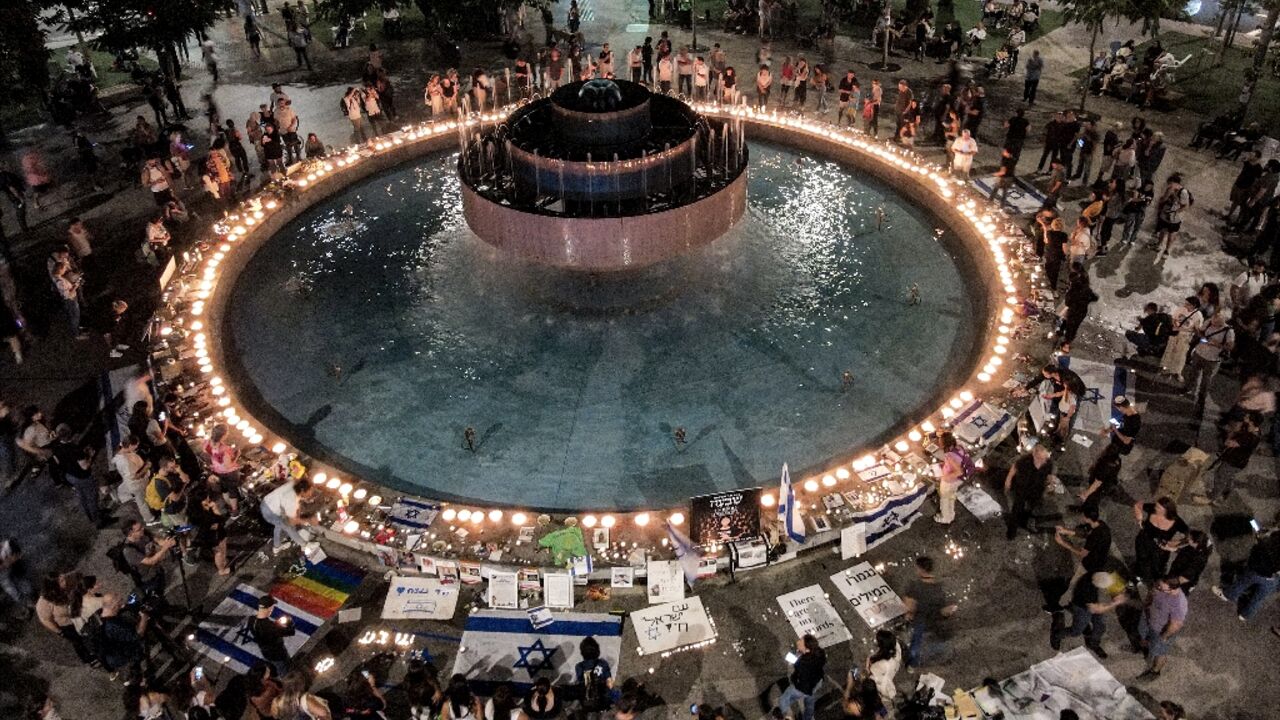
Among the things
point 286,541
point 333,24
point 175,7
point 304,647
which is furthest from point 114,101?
point 304,647

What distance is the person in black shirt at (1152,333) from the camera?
16.1m

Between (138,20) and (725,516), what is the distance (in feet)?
81.2

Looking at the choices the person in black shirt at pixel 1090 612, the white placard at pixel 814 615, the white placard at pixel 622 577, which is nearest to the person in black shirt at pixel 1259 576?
the person in black shirt at pixel 1090 612

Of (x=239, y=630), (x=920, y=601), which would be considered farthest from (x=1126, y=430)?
(x=239, y=630)

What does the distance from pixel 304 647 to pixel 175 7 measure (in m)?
22.2

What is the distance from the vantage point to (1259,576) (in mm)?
11484

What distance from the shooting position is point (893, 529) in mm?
13094

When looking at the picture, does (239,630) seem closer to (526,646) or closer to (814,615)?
(526,646)

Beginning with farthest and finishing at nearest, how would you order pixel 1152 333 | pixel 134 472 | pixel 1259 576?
1. pixel 1152 333
2. pixel 134 472
3. pixel 1259 576

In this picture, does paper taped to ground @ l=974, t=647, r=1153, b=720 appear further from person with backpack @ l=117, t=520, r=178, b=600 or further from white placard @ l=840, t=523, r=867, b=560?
person with backpack @ l=117, t=520, r=178, b=600

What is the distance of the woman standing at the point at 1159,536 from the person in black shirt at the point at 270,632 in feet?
35.0

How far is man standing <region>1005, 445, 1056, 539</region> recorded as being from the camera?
1249 centimetres

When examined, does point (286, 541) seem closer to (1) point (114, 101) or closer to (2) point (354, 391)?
(2) point (354, 391)

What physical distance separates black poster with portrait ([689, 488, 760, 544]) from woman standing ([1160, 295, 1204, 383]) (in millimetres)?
8827
